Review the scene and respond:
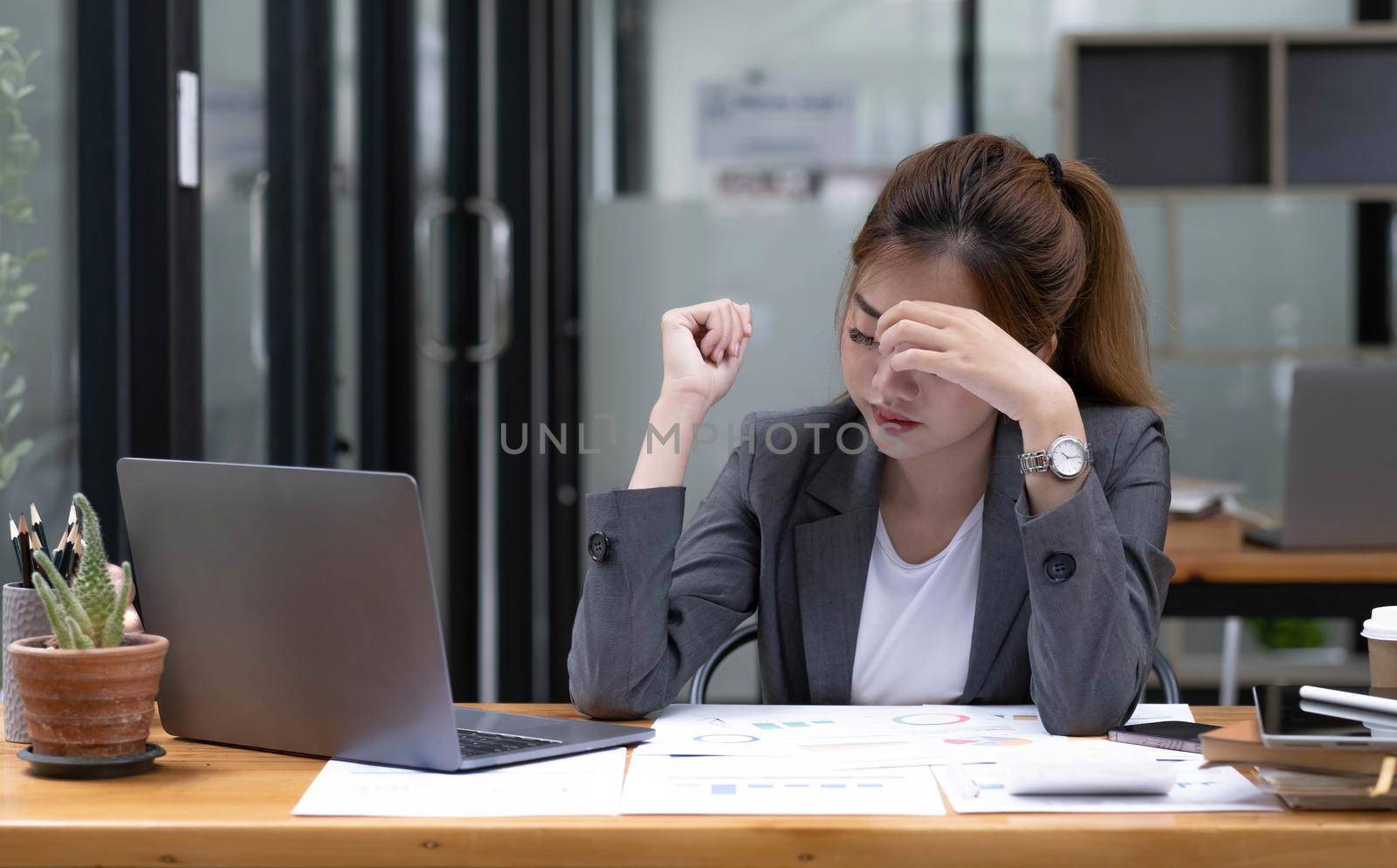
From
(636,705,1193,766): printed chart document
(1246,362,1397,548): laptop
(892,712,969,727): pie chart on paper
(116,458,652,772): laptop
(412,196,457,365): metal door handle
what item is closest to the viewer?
(116,458,652,772): laptop

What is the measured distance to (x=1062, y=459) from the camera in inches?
52.7

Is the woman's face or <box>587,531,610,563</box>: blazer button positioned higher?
the woman's face

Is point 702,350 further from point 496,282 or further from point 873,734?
point 496,282

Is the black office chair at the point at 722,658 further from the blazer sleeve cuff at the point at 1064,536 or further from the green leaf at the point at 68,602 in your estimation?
the green leaf at the point at 68,602

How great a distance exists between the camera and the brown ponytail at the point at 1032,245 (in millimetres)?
1537

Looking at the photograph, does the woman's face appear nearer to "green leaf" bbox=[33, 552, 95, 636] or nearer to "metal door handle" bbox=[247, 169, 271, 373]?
"green leaf" bbox=[33, 552, 95, 636]

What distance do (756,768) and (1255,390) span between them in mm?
3625

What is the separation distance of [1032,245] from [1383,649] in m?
0.55

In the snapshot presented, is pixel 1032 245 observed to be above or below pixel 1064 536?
above

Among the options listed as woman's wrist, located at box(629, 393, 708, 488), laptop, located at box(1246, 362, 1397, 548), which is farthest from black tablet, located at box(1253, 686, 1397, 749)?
laptop, located at box(1246, 362, 1397, 548)

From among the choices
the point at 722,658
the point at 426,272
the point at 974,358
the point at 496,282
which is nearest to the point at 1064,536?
the point at 974,358

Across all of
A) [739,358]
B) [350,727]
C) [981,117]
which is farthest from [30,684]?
[981,117]

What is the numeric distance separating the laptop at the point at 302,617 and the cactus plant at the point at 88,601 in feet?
0.23

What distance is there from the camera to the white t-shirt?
157 centimetres
